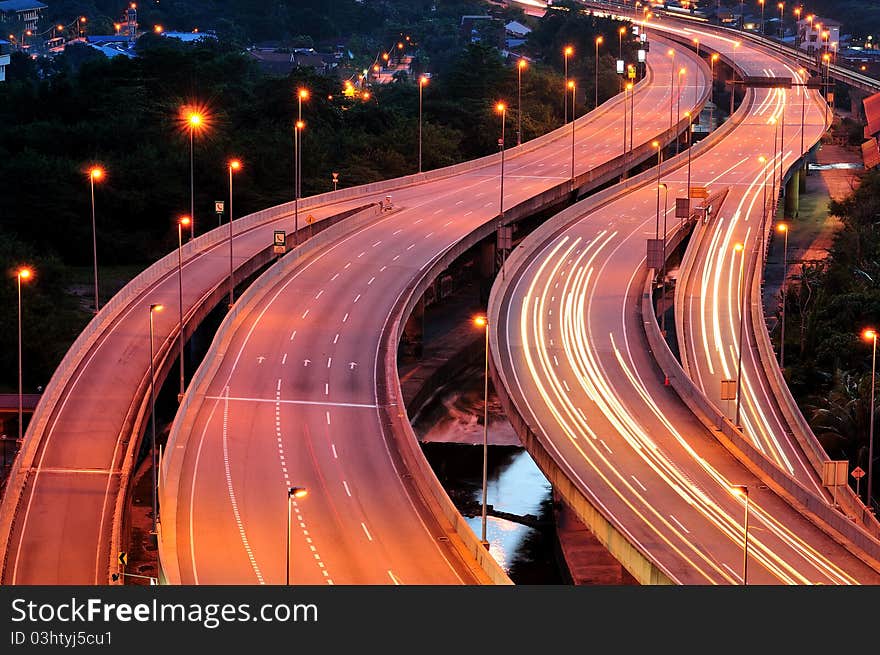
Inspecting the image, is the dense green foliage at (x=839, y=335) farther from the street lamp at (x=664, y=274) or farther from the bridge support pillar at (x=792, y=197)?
the bridge support pillar at (x=792, y=197)

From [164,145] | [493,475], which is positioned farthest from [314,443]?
[164,145]

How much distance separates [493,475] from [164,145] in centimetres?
7660

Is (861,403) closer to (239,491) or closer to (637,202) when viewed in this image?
(239,491)

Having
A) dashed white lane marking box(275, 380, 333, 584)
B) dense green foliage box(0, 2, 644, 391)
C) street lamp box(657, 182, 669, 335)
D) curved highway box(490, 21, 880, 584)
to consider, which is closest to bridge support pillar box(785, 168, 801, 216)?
street lamp box(657, 182, 669, 335)

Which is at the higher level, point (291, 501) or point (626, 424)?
point (291, 501)

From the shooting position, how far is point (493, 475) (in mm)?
92625

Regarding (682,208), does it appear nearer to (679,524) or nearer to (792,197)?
(792,197)

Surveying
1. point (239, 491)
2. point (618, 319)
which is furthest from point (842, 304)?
point (239, 491)

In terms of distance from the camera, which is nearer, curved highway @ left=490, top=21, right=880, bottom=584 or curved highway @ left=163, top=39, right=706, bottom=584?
curved highway @ left=163, top=39, right=706, bottom=584

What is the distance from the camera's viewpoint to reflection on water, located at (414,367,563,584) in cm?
7888

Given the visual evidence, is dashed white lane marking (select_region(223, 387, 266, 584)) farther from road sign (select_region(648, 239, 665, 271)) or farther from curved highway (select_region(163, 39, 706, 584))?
road sign (select_region(648, 239, 665, 271))

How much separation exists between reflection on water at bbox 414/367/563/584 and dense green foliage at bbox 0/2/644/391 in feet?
78.2

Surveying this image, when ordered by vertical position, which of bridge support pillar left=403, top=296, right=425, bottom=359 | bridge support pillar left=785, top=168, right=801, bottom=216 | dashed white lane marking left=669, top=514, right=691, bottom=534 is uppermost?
dashed white lane marking left=669, top=514, right=691, bottom=534
